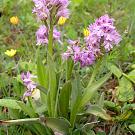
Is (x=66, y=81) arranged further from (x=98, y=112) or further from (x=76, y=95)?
(x=98, y=112)

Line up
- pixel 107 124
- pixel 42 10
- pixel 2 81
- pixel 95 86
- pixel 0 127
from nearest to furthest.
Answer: pixel 42 10 < pixel 95 86 < pixel 0 127 < pixel 107 124 < pixel 2 81

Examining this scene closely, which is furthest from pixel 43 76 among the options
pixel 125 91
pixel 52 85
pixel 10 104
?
pixel 125 91

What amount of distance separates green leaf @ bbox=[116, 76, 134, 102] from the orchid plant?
0.28 meters

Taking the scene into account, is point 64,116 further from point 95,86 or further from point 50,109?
point 95,86

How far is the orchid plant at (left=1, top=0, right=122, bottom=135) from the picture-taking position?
1.49 meters

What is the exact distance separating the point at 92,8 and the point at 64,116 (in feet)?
5.60

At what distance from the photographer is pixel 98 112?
64.5 inches

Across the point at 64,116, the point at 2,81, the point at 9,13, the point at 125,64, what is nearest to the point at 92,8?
the point at 9,13

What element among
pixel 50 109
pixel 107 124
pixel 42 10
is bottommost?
pixel 107 124

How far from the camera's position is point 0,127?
185 cm

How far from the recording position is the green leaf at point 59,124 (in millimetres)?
1594

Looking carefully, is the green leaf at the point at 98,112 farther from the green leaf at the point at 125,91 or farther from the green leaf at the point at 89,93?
the green leaf at the point at 125,91

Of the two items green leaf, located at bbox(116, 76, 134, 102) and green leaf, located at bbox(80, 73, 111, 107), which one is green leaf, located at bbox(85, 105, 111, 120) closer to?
green leaf, located at bbox(80, 73, 111, 107)

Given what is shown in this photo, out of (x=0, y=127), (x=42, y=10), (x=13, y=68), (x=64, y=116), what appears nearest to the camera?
(x=42, y=10)
